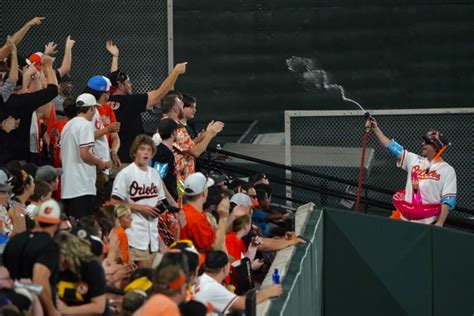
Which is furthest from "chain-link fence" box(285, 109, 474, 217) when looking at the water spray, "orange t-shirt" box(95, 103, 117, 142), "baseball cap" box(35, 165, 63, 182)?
"baseball cap" box(35, 165, 63, 182)

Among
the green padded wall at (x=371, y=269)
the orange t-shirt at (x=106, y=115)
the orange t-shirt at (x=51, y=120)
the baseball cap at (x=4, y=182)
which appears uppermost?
the baseball cap at (x=4, y=182)

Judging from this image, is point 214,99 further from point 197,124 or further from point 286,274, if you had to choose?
→ point 286,274

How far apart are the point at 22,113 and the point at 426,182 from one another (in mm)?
5259

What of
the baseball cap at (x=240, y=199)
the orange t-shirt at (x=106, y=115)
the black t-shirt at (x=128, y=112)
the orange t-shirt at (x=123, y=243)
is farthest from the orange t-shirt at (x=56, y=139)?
the orange t-shirt at (x=123, y=243)

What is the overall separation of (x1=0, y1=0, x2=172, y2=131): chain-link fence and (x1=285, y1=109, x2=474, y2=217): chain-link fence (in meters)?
1.96

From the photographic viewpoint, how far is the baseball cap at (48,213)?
8516 mm

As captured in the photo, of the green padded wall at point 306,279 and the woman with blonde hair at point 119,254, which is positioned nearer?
the woman with blonde hair at point 119,254

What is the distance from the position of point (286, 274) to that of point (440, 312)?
458 cm

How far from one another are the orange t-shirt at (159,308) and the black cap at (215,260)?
4.82 ft

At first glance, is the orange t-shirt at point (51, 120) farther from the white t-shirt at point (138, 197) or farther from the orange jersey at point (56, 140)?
the white t-shirt at point (138, 197)

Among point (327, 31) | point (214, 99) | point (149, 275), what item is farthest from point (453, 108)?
point (149, 275)

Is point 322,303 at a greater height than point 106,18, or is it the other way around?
point 106,18

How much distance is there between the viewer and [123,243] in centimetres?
1022

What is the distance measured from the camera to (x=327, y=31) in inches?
732
